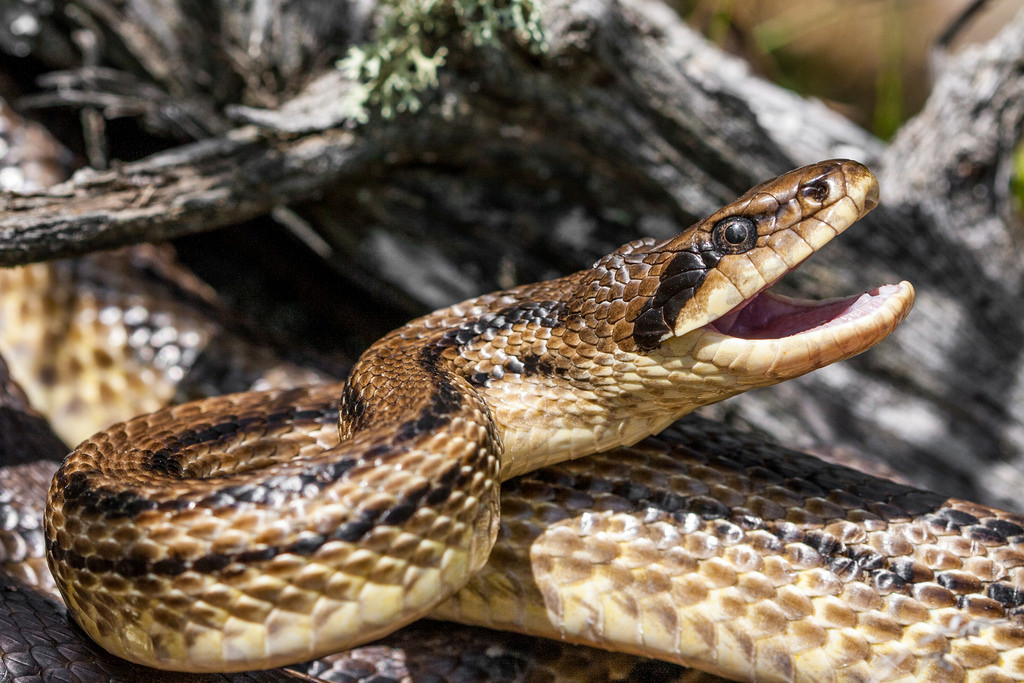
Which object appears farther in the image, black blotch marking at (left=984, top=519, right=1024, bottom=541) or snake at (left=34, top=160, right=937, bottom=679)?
black blotch marking at (left=984, top=519, right=1024, bottom=541)

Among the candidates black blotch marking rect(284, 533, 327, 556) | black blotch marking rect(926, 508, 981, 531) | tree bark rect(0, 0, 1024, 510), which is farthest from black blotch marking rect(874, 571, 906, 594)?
tree bark rect(0, 0, 1024, 510)

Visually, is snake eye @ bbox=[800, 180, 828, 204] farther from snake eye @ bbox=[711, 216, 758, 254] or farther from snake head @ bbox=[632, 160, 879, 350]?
snake eye @ bbox=[711, 216, 758, 254]

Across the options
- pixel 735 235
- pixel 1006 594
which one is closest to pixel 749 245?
pixel 735 235

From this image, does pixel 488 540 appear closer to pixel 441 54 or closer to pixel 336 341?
pixel 441 54

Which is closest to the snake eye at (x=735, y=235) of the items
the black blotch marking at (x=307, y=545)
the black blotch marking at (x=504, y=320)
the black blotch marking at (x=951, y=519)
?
the black blotch marking at (x=504, y=320)

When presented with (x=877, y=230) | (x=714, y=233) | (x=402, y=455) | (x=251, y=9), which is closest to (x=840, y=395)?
(x=877, y=230)

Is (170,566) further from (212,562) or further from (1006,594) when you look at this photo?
(1006,594)

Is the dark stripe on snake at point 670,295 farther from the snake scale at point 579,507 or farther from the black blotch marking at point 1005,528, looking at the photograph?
the black blotch marking at point 1005,528
